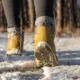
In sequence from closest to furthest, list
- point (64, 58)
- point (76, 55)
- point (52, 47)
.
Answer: point (52, 47), point (64, 58), point (76, 55)

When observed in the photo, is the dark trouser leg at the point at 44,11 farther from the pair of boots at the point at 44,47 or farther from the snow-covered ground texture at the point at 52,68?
the snow-covered ground texture at the point at 52,68

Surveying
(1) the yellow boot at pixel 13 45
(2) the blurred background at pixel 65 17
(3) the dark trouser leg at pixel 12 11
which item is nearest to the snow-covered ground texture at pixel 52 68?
(1) the yellow boot at pixel 13 45

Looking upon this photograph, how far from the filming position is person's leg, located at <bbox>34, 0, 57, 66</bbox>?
4.74ft

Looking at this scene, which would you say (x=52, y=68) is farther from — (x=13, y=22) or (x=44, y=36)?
(x=13, y=22)

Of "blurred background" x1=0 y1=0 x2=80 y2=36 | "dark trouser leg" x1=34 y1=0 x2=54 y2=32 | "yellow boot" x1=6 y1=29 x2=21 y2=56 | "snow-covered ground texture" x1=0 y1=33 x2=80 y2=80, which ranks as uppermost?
"blurred background" x1=0 y1=0 x2=80 y2=36

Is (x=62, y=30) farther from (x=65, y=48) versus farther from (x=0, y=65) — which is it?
(x=0, y=65)

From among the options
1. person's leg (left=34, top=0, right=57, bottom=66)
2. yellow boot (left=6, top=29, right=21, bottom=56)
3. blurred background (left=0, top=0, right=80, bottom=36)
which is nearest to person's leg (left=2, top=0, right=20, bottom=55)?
yellow boot (left=6, top=29, right=21, bottom=56)

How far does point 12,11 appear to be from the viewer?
1.77m

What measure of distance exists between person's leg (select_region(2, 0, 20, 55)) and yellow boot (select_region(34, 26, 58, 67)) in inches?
12.8

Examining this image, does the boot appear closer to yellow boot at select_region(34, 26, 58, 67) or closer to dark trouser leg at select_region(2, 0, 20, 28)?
yellow boot at select_region(34, 26, 58, 67)

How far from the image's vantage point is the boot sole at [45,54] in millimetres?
1435

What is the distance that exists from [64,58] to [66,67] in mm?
246

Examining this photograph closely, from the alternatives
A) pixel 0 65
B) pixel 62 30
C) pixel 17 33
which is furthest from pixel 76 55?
pixel 62 30

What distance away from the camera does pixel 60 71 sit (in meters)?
1.43
